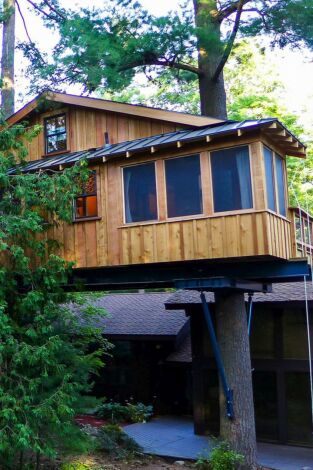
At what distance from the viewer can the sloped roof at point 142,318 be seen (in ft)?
49.3

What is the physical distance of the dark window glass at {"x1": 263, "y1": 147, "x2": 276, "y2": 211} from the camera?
29.0 feet

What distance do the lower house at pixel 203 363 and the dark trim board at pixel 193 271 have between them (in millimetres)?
2286

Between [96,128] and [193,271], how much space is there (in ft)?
12.8

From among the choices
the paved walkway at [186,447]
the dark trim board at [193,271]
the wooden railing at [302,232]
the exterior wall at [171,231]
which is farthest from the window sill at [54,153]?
the paved walkway at [186,447]

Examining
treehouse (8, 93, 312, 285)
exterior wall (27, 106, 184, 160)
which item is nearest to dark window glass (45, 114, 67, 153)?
exterior wall (27, 106, 184, 160)

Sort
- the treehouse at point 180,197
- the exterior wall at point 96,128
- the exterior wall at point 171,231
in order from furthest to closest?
1. the exterior wall at point 96,128
2. the treehouse at point 180,197
3. the exterior wall at point 171,231

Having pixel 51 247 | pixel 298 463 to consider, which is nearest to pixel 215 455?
pixel 298 463

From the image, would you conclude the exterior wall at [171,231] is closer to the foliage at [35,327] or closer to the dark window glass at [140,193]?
the dark window glass at [140,193]

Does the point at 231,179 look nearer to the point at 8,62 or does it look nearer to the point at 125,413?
the point at 125,413

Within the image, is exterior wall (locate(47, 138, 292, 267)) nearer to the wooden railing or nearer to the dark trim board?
the dark trim board

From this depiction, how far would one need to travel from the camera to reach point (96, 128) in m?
11.3

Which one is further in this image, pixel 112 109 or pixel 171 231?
pixel 112 109

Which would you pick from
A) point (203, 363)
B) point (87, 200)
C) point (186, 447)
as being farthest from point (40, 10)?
point (186, 447)

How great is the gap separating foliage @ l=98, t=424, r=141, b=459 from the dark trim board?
2.92 meters
